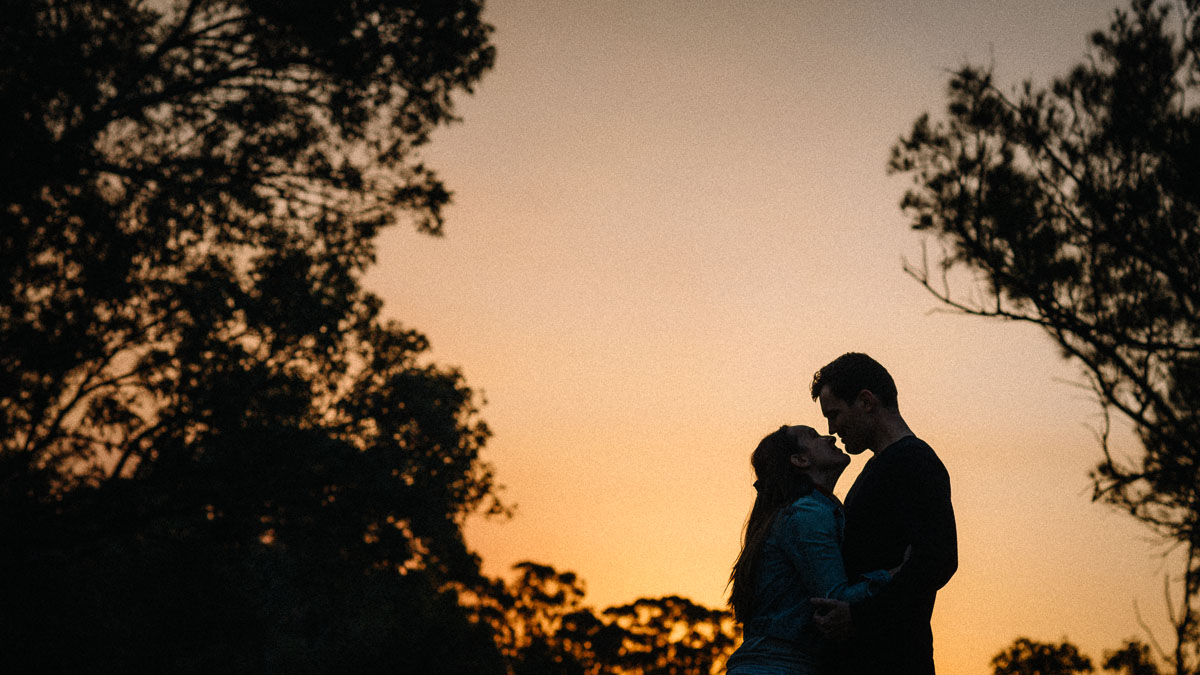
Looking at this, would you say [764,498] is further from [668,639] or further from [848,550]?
[668,639]

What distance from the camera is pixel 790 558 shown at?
3.48 metres

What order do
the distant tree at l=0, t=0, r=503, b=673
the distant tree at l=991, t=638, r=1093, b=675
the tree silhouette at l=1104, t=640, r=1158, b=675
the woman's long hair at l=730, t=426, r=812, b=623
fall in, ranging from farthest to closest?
the distant tree at l=991, t=638, r=1093, b=675 < the tree silhouette at l=1104, t=640, r=1158, b=675 < the distant tree at l=0, t=0, r=503, b=673 < the woman's long hair at l=730, t=426, r=812, b=623

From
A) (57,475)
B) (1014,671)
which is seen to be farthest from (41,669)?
(1014,671)

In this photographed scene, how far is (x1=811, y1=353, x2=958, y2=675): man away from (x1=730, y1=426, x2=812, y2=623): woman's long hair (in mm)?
270

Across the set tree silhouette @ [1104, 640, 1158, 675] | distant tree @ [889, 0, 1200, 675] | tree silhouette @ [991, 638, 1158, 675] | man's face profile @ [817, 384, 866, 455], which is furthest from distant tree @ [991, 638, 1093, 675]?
man's face profile @ [817, 384, 866, 455]

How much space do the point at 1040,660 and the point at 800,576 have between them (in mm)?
37256

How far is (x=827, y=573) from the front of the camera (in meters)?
3.37

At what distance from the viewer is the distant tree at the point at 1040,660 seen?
3400 centimetres

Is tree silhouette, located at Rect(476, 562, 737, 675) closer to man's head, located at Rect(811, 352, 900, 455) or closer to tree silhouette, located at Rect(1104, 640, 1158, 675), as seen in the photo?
tree silhouette, located at Rect(1104, 640, 1158, 675)

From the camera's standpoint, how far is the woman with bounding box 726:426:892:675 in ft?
11.1

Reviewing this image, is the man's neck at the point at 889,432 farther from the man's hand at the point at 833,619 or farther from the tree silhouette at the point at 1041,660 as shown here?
the tree silhouette at the point at 1041,660

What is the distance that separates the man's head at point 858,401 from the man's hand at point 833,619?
2.65 feet

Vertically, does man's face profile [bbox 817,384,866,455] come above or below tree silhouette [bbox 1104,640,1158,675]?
below

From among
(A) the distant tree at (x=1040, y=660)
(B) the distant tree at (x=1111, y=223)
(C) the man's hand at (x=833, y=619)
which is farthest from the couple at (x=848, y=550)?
(A) the distant tree at (x=1040, y=660)
